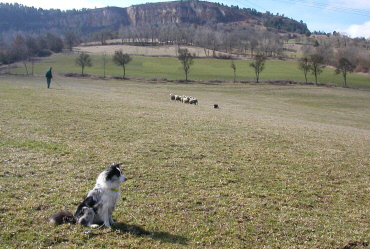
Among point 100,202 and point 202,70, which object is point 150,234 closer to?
point 100,202

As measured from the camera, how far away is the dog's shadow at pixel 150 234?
22.7 feet

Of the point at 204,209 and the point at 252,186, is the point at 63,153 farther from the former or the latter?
the point at 252,186

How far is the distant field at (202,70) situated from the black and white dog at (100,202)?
260 ft

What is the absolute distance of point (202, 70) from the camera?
104 metres

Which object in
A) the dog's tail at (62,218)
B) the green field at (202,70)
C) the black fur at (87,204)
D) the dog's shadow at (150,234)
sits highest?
the green field at (202,70)

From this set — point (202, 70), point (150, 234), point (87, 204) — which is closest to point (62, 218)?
point (87, 204)

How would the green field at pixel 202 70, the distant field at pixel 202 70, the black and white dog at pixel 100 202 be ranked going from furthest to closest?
1. the distant field at pixel 202 70
2. the green field at pixel 202 70
3. the black and white dog at pixel 100 202

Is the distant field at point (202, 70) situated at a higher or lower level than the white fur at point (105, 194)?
higher

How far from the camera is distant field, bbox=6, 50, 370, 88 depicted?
89562 mm

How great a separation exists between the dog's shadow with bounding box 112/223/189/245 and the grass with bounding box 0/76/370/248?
43mm

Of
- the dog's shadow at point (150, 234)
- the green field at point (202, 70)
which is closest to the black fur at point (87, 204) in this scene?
the dog's shadow at point (150, 234)

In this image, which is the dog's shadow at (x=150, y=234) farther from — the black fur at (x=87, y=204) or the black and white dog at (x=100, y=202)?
the black fur at (x=87, y=204)

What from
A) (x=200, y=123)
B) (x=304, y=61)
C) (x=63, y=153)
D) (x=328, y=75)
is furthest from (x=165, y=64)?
(x=63, y=153)

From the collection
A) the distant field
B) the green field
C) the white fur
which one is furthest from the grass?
the distant field
